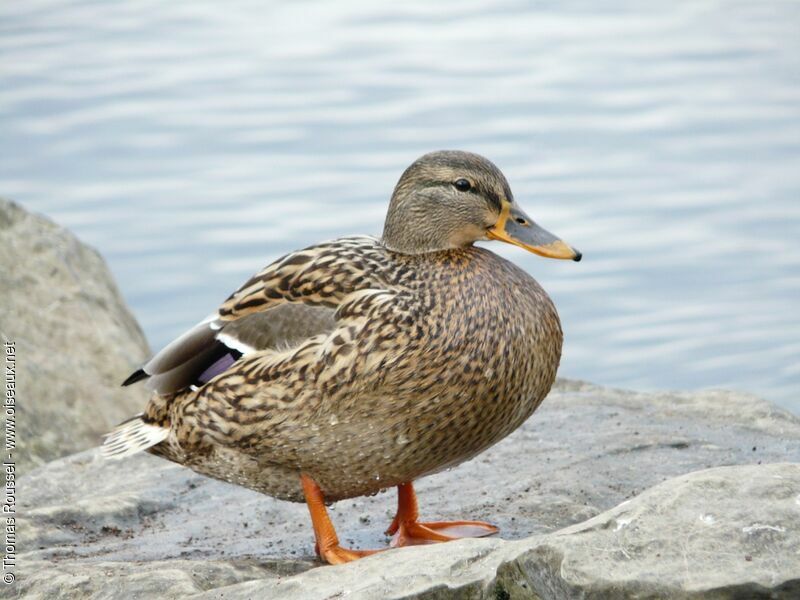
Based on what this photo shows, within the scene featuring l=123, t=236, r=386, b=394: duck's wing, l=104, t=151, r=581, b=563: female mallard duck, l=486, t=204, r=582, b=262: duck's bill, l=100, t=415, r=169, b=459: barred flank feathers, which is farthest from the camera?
l=100, t=415, r=169, b=459: barred flank feathers

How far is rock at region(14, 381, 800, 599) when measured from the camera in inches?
145

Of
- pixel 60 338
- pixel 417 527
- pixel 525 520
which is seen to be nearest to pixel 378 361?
pixel 417 527

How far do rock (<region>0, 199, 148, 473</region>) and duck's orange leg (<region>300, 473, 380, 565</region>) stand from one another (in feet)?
8.88

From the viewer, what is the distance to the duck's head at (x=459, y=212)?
17.2ft

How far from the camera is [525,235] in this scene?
5.26 metres

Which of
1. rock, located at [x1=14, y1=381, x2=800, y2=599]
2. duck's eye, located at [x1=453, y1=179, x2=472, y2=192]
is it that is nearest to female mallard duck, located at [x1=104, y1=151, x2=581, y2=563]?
duck's eye, located at [x1=453, y1=179, x2=472, y2=192]

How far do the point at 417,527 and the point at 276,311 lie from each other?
3.12 feet

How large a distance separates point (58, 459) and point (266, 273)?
235cm

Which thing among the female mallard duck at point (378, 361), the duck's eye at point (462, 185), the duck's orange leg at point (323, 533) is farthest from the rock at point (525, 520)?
the duck's eye at point (462, 185)

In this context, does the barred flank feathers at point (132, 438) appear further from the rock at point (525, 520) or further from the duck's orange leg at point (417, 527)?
the duck's orange leg at point (417, 527)

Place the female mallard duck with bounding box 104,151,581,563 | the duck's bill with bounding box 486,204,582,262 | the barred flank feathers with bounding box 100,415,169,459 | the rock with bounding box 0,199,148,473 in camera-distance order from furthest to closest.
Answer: the rock with bounding box 0,199,148,473 → the barred flank feathers with bounding box 100,415,169,459 → the duck's bill with bounding box 486,204,582,262 → the female mallard duck with bounding box 104,151,581,563

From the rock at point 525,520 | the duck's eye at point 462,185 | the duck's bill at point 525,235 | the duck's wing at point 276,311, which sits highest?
the duck's eye at point 462,185

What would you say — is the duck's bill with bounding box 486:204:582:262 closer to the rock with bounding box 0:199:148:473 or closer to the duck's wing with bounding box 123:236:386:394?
the duck's wing with bounding box 123:236:386:394

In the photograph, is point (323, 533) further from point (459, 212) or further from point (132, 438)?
point (459, 212)
